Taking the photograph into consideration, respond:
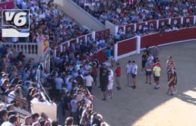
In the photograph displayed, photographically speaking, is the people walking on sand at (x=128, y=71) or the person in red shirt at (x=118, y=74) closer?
the person in red shirt at (x=118, y=74)

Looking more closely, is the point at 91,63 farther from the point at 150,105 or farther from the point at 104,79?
the point at 150,105

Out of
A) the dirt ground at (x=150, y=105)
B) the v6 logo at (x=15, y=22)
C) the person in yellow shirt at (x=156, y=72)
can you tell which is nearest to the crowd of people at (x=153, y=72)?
the person in yellow shirt at (x=156, y=72)

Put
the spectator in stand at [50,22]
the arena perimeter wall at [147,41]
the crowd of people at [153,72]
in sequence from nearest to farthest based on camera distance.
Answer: the crowd of people at [153,72], the spectator in stand at [50,22], the arena perimeter wall at [147,41]

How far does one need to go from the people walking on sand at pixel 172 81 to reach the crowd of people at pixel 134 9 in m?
9.73

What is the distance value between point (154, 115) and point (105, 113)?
1670 mm

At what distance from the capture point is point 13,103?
A: 14.5 metres

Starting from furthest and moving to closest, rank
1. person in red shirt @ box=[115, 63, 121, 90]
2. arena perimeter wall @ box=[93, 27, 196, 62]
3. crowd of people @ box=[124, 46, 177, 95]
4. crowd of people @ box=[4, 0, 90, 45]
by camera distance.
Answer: arena perimeter wall @ box=[93, 27, 196, 62], crowd of people @ box=[4, 0, 90, 45], person in red shirt @ box=[115, 63, 121, 90], crowd of people @ box=[124, 46, 177, 95]

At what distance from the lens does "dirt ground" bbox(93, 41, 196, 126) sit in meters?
19.0

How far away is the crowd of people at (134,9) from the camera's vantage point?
3191 cm

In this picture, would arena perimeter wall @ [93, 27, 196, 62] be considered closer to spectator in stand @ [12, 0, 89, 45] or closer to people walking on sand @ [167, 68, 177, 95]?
spectator in stand @ [12, 0, 89, 45]

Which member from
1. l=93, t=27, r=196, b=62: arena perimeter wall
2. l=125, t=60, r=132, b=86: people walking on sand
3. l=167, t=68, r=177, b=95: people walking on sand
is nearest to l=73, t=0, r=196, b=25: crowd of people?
l=93, t=27, r=196, b=62: arena perimeter wall

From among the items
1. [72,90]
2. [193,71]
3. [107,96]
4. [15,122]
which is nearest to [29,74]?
[72,90]

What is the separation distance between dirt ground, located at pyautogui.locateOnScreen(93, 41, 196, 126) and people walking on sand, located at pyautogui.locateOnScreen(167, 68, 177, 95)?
0.22m

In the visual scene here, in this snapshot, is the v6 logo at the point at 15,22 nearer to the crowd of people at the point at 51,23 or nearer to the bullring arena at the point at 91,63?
the bullring arena at the point at 91,63
